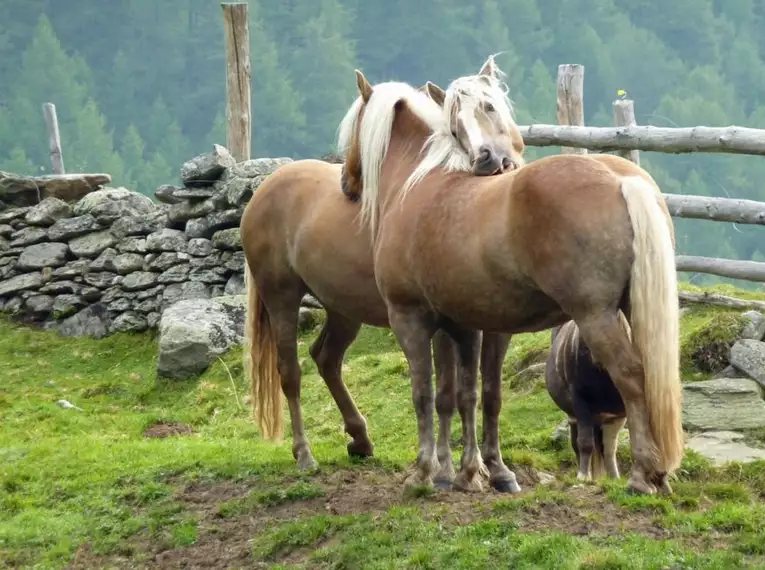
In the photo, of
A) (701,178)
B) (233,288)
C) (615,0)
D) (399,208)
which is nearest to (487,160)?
(399,208)

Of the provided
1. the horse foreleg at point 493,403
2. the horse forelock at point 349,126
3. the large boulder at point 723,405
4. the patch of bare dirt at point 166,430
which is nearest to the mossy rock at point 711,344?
the large boulder at point 723,405

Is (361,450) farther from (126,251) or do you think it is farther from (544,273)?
(126,251)

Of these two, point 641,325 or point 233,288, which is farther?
point 233,288

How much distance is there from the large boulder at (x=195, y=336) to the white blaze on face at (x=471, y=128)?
6.00m

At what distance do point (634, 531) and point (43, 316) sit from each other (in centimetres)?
1033

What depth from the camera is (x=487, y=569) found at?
4590 mm

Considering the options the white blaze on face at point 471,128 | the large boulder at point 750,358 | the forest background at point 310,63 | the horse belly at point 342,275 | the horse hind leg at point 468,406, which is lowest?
the forest background at point 310,63

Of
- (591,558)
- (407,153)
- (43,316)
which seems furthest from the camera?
(43,316)

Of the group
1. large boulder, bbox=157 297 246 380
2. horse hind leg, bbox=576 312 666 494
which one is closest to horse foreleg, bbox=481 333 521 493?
horse hind leg, bbox=576 312 666 494

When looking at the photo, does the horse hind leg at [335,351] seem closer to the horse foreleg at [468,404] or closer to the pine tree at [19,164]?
the horse foreleg at [468,404]

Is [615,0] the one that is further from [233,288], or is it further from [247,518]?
[247,518]

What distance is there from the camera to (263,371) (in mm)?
7613

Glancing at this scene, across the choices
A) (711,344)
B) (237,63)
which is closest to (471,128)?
(711,344)

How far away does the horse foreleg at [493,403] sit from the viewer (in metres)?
5.95
